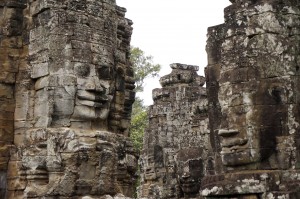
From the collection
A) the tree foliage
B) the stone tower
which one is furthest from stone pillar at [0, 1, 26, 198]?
the tree foliage

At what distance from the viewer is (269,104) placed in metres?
6.99

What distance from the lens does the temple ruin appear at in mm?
6902

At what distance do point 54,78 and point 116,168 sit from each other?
1525 mm

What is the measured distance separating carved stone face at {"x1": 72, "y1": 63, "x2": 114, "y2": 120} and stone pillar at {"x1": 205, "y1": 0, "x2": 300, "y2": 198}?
1695mm

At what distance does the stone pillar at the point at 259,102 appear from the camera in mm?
6720

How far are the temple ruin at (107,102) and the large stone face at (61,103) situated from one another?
15mm

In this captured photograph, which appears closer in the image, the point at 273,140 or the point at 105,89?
the point at 273,140

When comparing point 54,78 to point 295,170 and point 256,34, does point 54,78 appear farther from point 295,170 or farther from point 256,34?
point 295,170

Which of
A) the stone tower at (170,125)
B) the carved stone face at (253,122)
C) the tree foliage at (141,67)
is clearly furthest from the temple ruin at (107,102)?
the tree foliage at (141,67)

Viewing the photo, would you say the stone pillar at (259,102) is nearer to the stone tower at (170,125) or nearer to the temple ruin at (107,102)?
the temple ruin at (107,102)

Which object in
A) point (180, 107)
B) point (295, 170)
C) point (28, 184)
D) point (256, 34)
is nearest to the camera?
point (295, 170)

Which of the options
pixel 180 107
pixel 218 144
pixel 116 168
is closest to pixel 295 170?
pixel 218 144

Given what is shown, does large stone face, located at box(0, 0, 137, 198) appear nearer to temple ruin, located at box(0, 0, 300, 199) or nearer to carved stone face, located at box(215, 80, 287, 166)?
temple ruin, located at box(0, 0, 300, 199)

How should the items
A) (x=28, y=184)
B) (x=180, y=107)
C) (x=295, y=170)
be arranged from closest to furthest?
(x=295, y=170) < (x=28, y=184) < (x=180, y=107)
